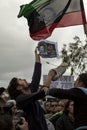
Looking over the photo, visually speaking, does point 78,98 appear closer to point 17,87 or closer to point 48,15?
point 17,87

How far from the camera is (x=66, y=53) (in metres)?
33.4

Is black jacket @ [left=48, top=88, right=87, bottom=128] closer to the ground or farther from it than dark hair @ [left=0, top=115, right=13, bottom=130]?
closer to the ground

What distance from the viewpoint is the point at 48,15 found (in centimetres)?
767

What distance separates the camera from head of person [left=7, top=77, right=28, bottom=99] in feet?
17.7

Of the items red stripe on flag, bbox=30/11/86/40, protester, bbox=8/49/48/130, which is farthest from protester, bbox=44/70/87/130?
red stripe on flag, bbox=30/11/86/40

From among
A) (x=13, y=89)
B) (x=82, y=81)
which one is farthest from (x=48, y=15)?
(x=82, y=81)

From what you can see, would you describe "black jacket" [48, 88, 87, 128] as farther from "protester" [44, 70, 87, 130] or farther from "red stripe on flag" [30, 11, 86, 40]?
"red stripe on flag" [30, 11, 86, 40]

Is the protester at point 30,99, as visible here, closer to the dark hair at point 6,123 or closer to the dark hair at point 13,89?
the dark hair at point 13,89

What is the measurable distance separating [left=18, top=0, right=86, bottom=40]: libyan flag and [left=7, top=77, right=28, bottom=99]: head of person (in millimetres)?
2160

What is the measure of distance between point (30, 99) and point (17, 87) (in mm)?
411

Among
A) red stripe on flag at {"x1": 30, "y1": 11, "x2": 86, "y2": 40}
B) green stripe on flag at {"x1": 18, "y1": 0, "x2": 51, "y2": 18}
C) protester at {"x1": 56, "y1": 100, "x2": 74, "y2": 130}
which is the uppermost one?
green stripe on flag at {"x1": 18, "y1": 0, "x2": 51, "y2": 18}

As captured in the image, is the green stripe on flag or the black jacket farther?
the green stripe on flag

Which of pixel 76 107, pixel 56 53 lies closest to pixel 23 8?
pixel 56 53

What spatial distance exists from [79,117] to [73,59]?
28324 mm
